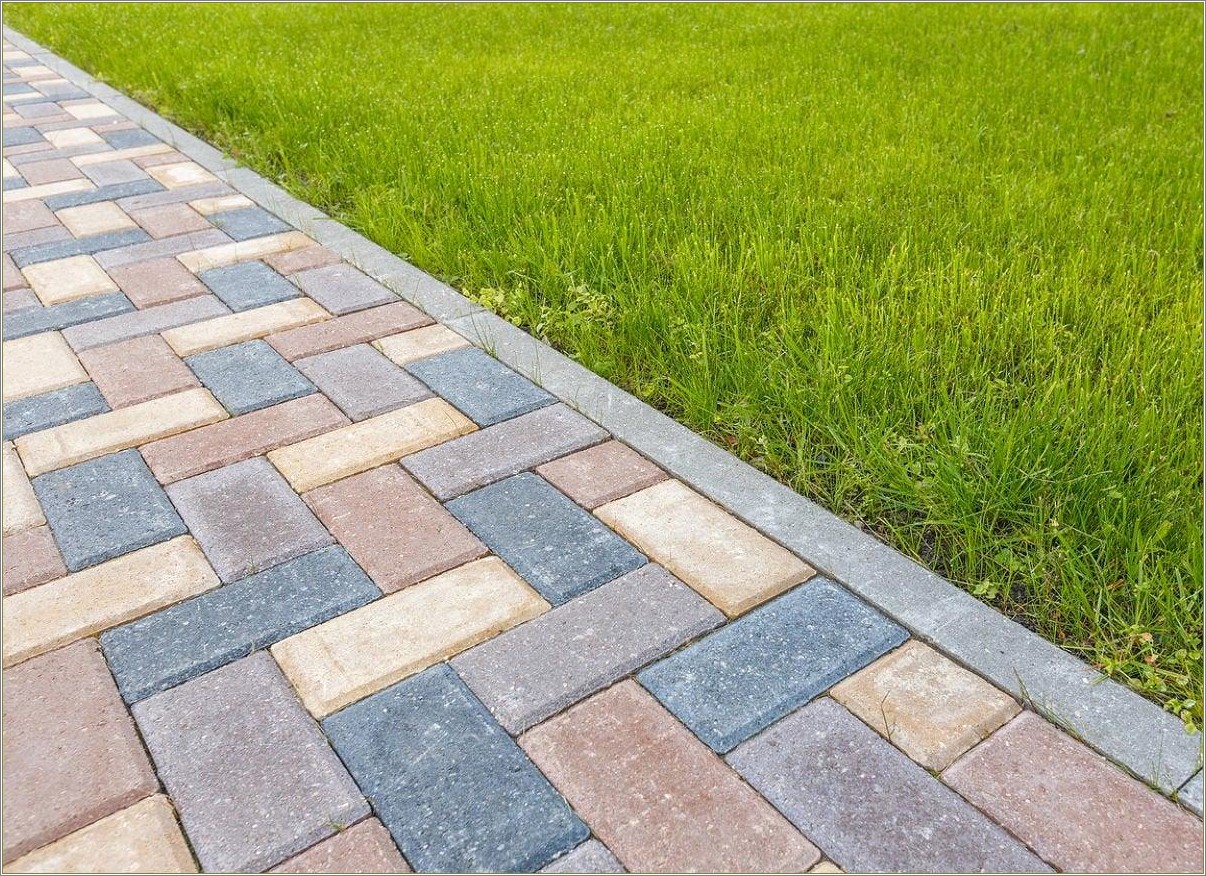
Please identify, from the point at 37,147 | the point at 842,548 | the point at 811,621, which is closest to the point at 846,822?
the point at 811,621

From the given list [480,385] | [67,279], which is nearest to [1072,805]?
[480,385]

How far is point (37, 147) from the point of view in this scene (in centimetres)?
522

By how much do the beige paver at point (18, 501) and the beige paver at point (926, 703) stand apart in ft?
5.58

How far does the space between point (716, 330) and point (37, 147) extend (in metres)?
4.08

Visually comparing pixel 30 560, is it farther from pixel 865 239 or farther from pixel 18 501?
pixel 865 239

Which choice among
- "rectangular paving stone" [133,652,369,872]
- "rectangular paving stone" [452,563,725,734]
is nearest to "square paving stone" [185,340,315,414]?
"rectangular paving stone" [133,652,369,872]

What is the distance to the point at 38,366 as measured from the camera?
2.93 metres

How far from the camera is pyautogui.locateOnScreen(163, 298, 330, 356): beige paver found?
306 centimetres

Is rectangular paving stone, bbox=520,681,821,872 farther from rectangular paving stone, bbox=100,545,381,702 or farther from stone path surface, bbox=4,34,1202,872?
rectangular paving stone, bbox=100,545,381,702

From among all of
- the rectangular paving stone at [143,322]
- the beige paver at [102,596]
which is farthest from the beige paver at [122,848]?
the rectangular paving stone at [143,322]

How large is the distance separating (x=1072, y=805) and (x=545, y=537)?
1.08 metres

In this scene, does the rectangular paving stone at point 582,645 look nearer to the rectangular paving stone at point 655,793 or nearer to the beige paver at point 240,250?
the rectangular paving stone at point 655,793

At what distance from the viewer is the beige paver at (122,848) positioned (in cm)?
145

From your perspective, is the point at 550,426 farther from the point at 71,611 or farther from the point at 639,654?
the point at 71,611
